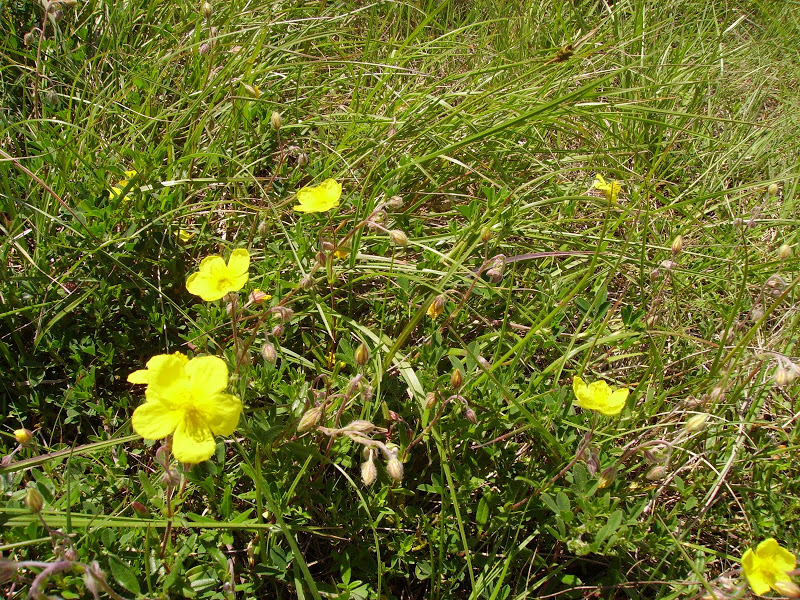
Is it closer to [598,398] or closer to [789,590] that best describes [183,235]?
[598,398]

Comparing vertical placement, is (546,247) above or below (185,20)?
below

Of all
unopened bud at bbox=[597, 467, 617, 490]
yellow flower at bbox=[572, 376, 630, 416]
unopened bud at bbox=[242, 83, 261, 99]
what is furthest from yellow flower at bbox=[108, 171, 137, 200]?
unopened bud at bbox=[597, 467, 617, 490]

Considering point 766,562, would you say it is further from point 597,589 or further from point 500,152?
point 500,152

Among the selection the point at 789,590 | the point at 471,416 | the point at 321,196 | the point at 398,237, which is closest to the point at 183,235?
the point at 321,196

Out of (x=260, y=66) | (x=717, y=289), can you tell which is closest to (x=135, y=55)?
(x=260, y=66)

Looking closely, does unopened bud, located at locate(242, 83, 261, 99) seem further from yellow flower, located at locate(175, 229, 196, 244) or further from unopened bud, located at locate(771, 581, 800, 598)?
unopened bud, located at locate(771, 581, 800, 598)

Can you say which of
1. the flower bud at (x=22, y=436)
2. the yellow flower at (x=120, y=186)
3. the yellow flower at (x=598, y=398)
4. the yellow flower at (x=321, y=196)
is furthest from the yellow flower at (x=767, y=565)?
the yellow flower at (x=120, y=186)

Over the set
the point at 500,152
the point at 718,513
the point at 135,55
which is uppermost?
the point at 135,55
